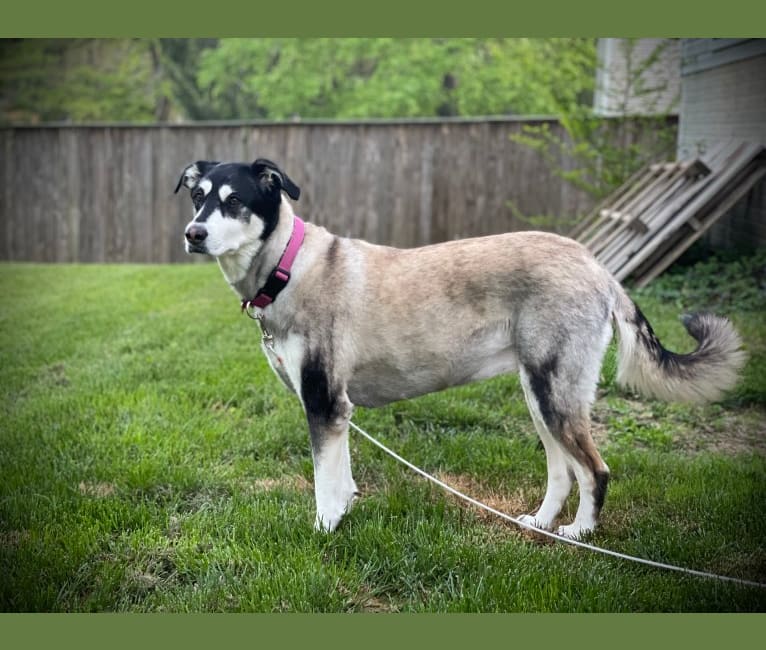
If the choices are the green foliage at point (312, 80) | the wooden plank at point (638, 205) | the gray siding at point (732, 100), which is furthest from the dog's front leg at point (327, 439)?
the green foliage at point (312, 80)

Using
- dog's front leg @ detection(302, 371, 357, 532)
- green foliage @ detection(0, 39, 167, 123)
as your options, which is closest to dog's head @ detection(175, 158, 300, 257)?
dog's front leg @ detection(302, 371, 357, 532)

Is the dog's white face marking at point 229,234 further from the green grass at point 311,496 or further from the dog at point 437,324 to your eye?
the green grass at point 311,496

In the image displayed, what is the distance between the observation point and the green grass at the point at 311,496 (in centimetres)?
280

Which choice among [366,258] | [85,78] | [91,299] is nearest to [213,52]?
[85,78]

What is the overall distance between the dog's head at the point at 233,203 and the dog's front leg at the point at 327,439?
2.11 ft

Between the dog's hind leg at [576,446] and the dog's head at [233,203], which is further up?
the dog's head at [233,203]

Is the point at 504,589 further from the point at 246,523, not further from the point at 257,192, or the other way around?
the point at 257,192

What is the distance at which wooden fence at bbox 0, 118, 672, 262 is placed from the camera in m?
10.1

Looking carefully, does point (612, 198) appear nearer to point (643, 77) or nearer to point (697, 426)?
point (643, 77)

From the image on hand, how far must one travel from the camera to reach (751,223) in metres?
3.55

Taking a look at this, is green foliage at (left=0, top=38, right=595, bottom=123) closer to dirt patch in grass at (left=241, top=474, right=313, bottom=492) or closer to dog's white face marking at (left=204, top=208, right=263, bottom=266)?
dirt patch in grass at (left=241, top=474, right=313, bottom=492)

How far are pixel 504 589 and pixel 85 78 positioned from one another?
47.5 feet

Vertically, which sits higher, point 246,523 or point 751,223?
point 751,223

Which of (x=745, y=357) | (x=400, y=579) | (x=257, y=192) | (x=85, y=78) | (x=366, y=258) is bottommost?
(x=400, y=579)
